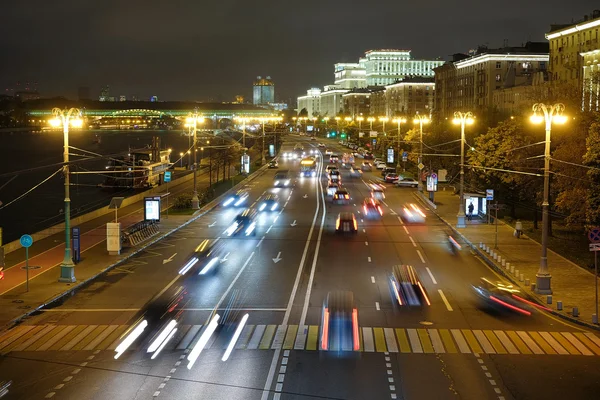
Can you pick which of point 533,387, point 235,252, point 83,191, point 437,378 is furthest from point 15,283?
point 83,191

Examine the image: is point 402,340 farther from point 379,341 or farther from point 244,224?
point 244,224

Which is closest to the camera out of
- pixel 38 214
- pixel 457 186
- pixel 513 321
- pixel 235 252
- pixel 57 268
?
pixel 513 321

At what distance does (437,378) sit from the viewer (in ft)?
63.2

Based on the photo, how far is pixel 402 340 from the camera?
904 inches

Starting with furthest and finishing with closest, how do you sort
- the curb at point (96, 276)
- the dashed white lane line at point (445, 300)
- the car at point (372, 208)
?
the car at point (372, 208) → the dashed white lane line at point (445, 300) → the curb at point (96, 276)

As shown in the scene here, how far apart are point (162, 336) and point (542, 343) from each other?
12.2m

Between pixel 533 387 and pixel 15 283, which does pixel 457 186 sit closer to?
pixel 15 283

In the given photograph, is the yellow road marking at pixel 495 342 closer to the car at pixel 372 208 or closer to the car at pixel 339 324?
the car at pixel 339 324

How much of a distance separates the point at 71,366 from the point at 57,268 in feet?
54.7

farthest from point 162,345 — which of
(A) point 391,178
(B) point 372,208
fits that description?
(A) point 391,178

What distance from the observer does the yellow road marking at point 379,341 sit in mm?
21938

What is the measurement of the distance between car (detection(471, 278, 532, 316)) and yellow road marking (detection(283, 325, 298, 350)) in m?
8.48

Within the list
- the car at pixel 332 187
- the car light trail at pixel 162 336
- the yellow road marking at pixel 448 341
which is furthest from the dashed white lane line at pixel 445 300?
the car at pixel 332 187

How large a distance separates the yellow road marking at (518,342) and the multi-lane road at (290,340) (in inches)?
3.9
